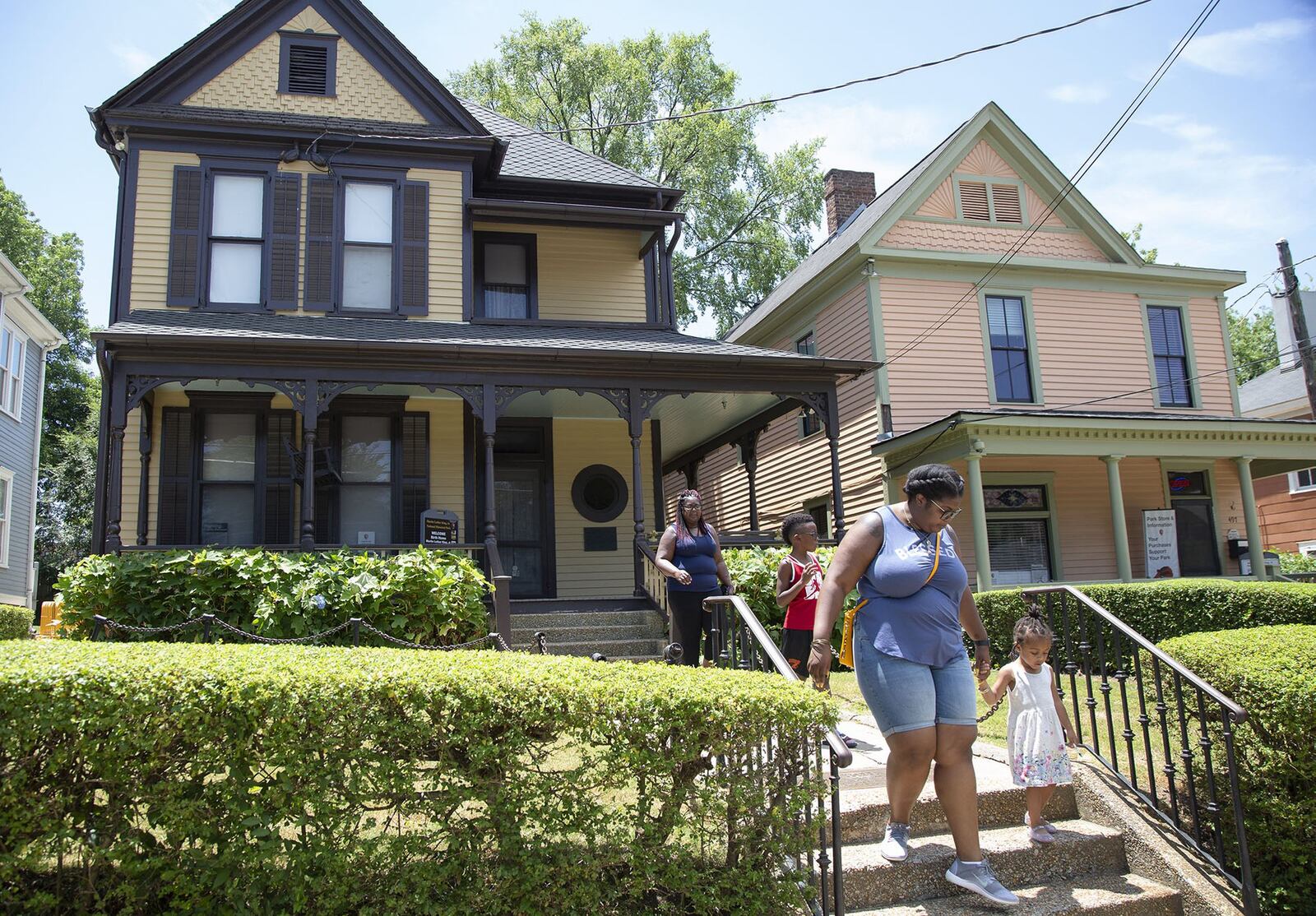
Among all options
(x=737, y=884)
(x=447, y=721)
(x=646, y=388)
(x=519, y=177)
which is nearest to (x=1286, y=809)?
(x=737, y=884)

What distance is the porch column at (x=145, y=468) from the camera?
11977 millimetres

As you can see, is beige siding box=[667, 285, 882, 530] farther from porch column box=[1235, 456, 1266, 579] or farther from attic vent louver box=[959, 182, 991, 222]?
porch column box=[1235, 456, 1266, 579]

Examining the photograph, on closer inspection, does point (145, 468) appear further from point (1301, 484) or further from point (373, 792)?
point (1301, 484)

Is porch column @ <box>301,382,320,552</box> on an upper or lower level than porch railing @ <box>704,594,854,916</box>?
upper

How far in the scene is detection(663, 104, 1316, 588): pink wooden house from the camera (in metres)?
16.4

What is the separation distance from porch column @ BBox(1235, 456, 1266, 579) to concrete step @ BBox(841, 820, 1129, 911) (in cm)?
1383

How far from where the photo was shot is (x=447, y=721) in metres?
3.85

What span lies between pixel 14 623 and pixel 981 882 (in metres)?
16.0

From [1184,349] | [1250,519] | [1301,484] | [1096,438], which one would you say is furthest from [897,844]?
[1301,484]

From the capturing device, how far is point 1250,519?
55.0 ft

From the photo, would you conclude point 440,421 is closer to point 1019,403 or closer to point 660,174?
point 1019,403

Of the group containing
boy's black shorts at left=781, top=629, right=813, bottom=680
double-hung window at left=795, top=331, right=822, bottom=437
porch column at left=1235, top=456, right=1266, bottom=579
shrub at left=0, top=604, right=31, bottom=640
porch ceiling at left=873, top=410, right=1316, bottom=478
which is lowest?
boy's black shorts at left=781, top=629, right=813, bottom=680

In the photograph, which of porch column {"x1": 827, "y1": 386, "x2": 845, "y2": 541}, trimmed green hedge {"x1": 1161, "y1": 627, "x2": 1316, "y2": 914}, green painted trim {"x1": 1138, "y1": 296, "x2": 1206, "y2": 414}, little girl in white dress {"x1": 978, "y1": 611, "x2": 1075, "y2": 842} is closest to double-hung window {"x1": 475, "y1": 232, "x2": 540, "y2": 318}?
porch column {"x1": 827, "y1": 386, "x2": 845, "y2": 541}

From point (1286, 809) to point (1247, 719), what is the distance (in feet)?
1.45
